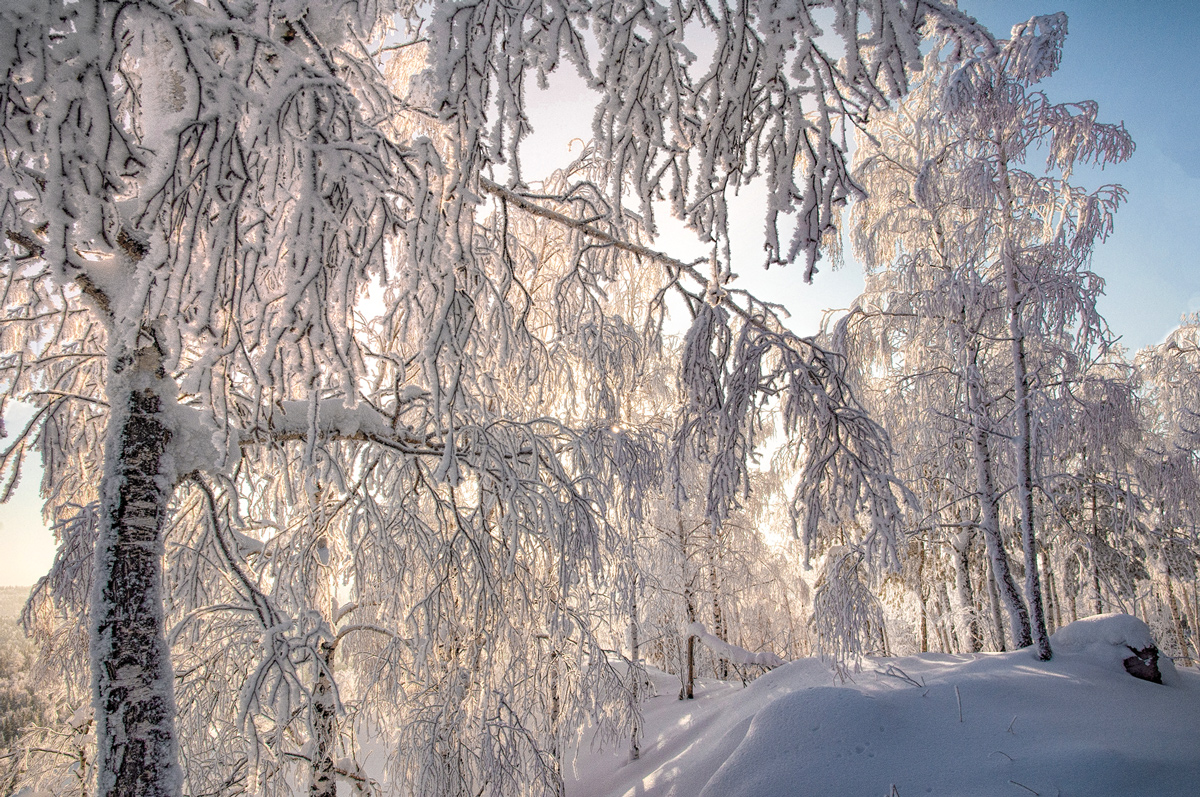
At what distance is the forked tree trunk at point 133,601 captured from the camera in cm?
200

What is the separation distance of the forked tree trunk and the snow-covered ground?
3850 millimetres

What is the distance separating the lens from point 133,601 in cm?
213

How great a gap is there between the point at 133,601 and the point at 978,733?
5.32 meters

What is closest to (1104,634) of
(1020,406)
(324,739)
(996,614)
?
(1020,406)

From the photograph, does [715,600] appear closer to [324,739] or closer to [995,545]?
[995,545]

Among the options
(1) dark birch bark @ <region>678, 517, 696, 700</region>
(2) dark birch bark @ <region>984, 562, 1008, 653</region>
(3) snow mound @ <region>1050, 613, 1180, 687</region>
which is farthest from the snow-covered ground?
(2) dark birch bark @ <region>984, 562, 1008, 653</region>

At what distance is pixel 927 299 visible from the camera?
6.02 meters

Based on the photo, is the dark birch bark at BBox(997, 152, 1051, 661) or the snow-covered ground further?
the dark birch bark at BBox(997, 152, 1051, 661)

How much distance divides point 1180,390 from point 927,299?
331 inches

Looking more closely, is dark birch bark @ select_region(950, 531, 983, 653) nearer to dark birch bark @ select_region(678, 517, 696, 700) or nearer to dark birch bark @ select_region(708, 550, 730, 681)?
dark birch bark @ select_region(708, 550, 730, 681)

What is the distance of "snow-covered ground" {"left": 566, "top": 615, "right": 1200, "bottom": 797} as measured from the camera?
3.58 meters

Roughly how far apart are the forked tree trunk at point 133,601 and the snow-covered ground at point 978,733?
3.85m

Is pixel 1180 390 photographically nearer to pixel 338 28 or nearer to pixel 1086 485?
pixel 1086 485

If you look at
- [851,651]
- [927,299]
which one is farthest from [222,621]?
[927,299]
